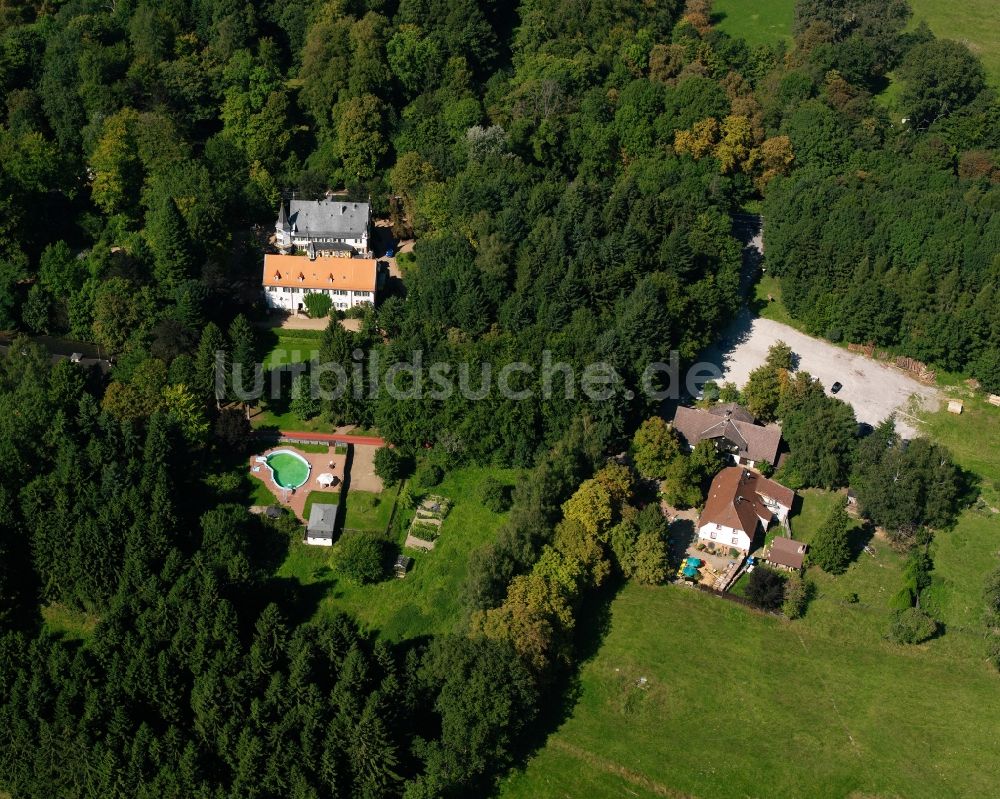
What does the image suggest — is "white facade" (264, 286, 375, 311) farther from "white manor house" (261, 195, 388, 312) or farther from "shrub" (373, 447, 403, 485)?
"shrub" (373, 447, 403, 485)

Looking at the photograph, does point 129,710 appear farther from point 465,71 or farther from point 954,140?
point 954,140

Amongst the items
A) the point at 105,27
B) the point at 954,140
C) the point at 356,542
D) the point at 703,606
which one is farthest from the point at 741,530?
the point at 105,27

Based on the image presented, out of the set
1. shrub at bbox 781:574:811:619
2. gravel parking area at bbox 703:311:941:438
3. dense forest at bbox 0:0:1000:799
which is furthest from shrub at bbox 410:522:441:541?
gravel parking area at bbox 703:311:941:438

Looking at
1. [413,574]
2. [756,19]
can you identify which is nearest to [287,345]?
[413,574]

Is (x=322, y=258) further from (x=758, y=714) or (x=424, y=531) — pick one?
(x=758, y=714)

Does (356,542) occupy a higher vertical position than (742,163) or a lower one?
lower

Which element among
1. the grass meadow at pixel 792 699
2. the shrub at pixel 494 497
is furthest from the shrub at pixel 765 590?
the shrub at pixel 494 497

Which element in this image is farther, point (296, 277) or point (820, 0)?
point (820, 0)
